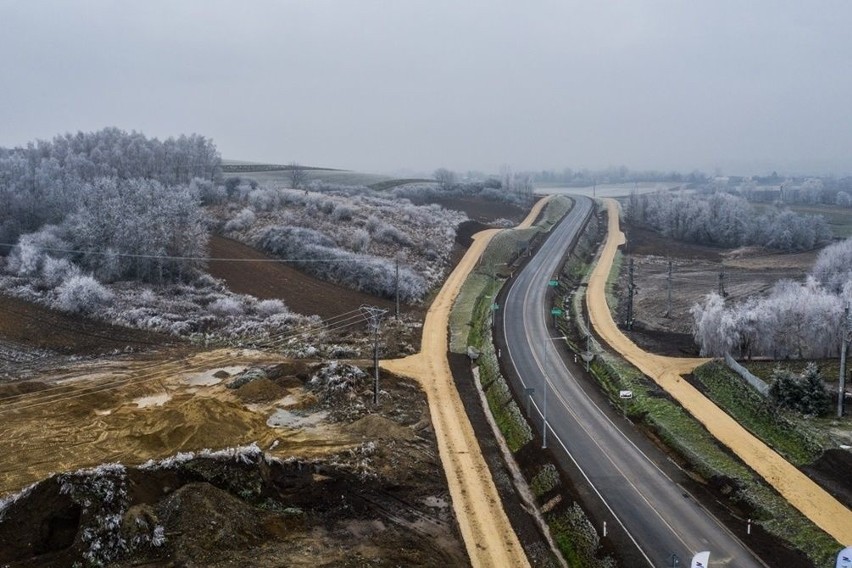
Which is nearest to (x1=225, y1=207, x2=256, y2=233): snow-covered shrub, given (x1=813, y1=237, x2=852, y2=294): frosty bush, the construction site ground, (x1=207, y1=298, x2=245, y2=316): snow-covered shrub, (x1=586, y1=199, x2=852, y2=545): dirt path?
(x1=207, y1=298, x2=245, y2=316): snow-covered shrub

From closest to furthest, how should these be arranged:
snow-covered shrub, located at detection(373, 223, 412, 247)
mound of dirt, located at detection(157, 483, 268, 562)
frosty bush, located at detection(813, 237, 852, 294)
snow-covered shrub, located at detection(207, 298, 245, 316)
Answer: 1. mound of dirt, located at detection(157, 483, 268, 562)
2. snow-covered shrub, located at detection(207, 298, 245, 316)
3. frosty bush, located at detection(813, 237, 852, 294)
4. snow-covered shrub, located at detection(373, 223, 412, 247)

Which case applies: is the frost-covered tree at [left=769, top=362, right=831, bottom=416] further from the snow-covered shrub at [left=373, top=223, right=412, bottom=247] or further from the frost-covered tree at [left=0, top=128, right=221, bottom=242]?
the frost-covered tree at [left=0, top=128, right=221, bottom=242]

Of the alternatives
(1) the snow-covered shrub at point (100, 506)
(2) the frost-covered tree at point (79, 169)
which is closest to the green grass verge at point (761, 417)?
(1) the snow-covered shrub at point (100, 506)

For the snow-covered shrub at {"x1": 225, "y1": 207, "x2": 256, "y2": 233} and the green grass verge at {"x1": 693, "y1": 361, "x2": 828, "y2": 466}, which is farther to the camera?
the snow-covered shrub at {"x1": 225, "y1": 207, "x2": 256, "y2": 233}

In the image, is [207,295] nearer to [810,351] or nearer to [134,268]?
[134,268]

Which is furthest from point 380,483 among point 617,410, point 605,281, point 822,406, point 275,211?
point 275,211

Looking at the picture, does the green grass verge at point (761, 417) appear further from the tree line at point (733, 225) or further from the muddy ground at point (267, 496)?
the tree line at point (733, 225)
